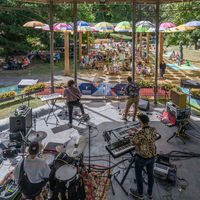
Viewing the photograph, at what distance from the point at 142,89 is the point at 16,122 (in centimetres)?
671

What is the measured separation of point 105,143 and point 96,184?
1980mm

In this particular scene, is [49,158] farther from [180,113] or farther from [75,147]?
[180,113]

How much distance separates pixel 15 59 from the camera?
23406mm

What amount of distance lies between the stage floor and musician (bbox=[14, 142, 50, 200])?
149cm

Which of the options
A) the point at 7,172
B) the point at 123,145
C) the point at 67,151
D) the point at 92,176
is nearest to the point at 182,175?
the point at 123,145

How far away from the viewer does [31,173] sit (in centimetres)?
382

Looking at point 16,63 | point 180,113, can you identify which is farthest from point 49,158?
point 16,63

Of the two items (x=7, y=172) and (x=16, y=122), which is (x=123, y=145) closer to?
(x=7, y=172)

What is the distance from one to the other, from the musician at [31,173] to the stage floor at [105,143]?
149 cm

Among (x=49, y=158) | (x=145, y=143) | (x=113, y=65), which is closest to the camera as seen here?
(x=145, y=143)

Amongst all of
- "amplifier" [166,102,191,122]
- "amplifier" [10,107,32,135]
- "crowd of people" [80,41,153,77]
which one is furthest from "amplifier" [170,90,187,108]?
"crowd of people" [80,41,153,77]

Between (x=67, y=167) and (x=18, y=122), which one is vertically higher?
(x=18, y=122)

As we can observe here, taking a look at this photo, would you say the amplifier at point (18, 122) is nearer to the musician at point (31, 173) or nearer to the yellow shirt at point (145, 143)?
the musician at point (31, 173)

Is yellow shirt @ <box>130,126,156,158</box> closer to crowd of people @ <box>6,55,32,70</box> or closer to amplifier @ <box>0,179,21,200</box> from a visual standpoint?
amplifier @ <box>0,179,21,200</box>
